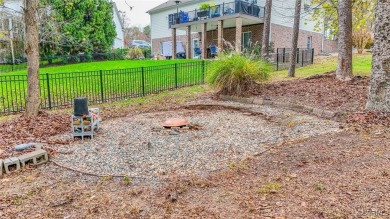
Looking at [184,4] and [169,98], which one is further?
[184,4]

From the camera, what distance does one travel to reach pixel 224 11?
19.9 meters

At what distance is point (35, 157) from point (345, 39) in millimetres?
8777

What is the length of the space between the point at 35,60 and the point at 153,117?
9.09 feet

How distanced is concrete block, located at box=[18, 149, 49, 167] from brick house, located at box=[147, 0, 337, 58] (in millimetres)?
13316

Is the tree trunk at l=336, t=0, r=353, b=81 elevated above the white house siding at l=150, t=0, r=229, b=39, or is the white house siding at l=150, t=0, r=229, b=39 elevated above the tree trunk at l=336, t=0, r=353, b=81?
the white house siding at l=150, t=0, r=229, b=39

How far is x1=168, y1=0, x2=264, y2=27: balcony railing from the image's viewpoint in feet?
60.2

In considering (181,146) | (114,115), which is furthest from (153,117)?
(181,146)

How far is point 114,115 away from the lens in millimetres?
7215

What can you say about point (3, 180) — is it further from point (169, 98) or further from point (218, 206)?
point (169, 98)

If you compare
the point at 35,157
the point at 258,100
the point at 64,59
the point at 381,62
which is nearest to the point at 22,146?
the point at 35,157

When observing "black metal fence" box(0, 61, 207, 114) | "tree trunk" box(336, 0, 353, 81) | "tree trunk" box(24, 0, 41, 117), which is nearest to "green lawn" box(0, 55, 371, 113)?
"black metal fence" box(0, 61, 207, 114)

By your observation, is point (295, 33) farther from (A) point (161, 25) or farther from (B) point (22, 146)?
(A) point (161, 25)

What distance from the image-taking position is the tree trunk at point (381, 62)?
17.1 feet

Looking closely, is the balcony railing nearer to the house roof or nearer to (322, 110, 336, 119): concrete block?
the house roof
